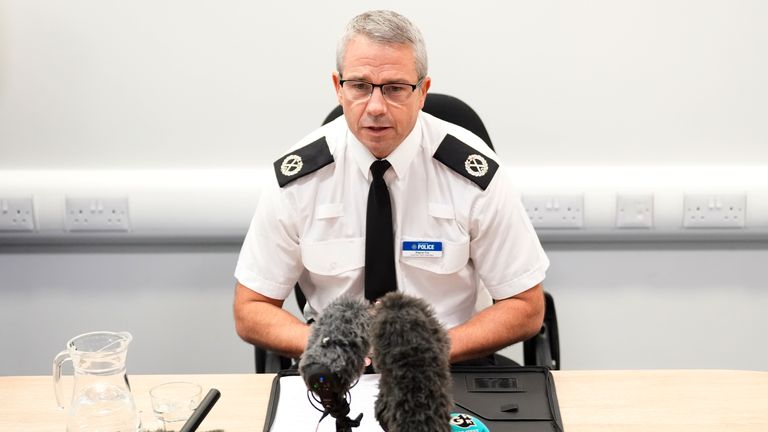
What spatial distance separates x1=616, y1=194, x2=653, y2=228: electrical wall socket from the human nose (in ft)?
3.52

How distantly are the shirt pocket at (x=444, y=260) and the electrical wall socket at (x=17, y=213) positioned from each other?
4.27 ft

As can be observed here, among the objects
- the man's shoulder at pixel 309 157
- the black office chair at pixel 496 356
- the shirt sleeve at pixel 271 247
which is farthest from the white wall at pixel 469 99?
the shirt sleeve at pixel 271 247

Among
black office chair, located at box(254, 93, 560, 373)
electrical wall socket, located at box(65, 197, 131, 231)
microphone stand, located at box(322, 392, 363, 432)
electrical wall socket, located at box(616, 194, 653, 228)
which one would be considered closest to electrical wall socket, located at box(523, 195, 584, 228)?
electrical wall socket, located at box(616, 194, 653, 228)

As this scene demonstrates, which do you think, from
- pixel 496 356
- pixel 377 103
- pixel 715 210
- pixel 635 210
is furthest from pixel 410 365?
pixel 715 210

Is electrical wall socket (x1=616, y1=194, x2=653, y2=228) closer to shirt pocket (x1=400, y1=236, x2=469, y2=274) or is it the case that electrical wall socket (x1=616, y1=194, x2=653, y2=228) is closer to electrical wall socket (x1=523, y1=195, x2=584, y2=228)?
electrical wall socket (x1=523, y1=195, x2=584, y2=228)

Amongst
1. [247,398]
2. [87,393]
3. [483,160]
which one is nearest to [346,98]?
[483,160]

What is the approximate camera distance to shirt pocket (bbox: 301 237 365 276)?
186 cm

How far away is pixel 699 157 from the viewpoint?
2.49 metres

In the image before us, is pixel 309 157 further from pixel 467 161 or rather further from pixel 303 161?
pixel 467 161

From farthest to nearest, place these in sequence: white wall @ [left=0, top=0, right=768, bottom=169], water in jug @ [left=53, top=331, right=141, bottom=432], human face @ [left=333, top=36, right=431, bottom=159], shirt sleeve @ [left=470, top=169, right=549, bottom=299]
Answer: white wall @ [left=0, top=0, right=768, bottom=169], shirt sleeve @ [left=470, top=169, right=549, bottom=299], human face @ [left=333, top=36, right=431, bottom=159], water in jug @ [left=53, top=331, right=141, bottom=432]

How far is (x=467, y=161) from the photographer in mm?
1861

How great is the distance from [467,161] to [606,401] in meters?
0.64

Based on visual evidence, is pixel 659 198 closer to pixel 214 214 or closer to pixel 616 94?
pixel 616 94

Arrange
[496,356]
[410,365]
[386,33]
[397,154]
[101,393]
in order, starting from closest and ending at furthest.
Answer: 1. [410,365]
2. [101,393]
3. [386,33]
4. [397,154]
5. [496,356]
